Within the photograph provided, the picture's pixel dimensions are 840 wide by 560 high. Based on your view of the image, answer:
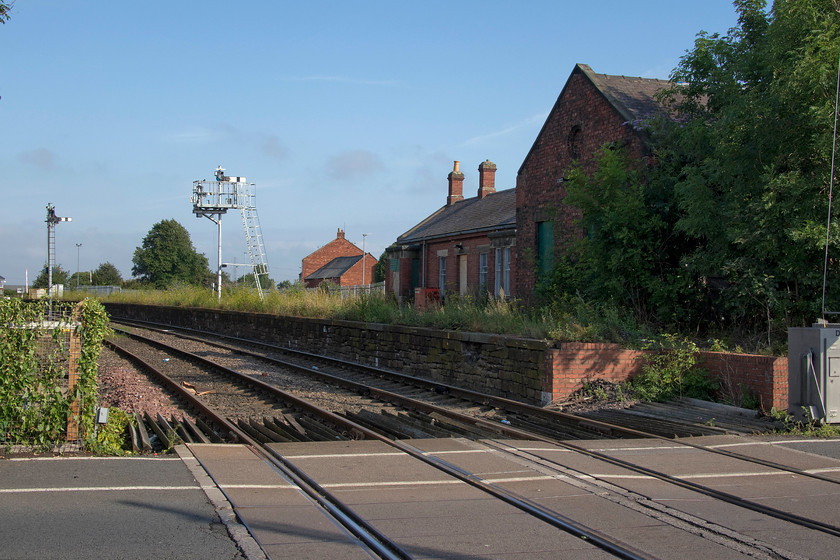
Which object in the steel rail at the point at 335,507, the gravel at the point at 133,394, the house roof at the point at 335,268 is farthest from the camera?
the house roof at the point at 335,268

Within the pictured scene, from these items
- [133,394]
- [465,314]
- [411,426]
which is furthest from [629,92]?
[133,394]

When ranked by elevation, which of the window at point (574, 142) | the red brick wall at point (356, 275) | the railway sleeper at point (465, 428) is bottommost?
the railway sleeper at point (465, 428)

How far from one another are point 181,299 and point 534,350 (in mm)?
34768

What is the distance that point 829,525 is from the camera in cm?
510

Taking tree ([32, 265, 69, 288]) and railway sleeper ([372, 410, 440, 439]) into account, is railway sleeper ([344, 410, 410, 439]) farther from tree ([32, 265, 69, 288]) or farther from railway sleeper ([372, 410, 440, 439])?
tree ([32, 265, 69, 288])

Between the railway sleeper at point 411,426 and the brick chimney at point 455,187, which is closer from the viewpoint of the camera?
the railway sleeper at point 411,426

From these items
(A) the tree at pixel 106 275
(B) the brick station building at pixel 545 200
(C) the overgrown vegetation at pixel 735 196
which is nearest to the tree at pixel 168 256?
(A) the tree at pixel 106 275

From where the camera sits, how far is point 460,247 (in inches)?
1196

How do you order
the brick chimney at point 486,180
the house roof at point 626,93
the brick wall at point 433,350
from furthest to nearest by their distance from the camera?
the brick chimney at point 486,180
the house roof at point 626,93
the brick wall at point 433,350

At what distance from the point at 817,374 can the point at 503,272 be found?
18.0m

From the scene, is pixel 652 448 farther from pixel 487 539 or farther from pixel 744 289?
pixel 744 289

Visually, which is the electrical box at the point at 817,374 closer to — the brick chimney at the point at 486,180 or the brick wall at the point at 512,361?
the brick wall at the point at 512,361

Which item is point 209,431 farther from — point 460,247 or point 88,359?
point 460,247

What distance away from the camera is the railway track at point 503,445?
200 inches
